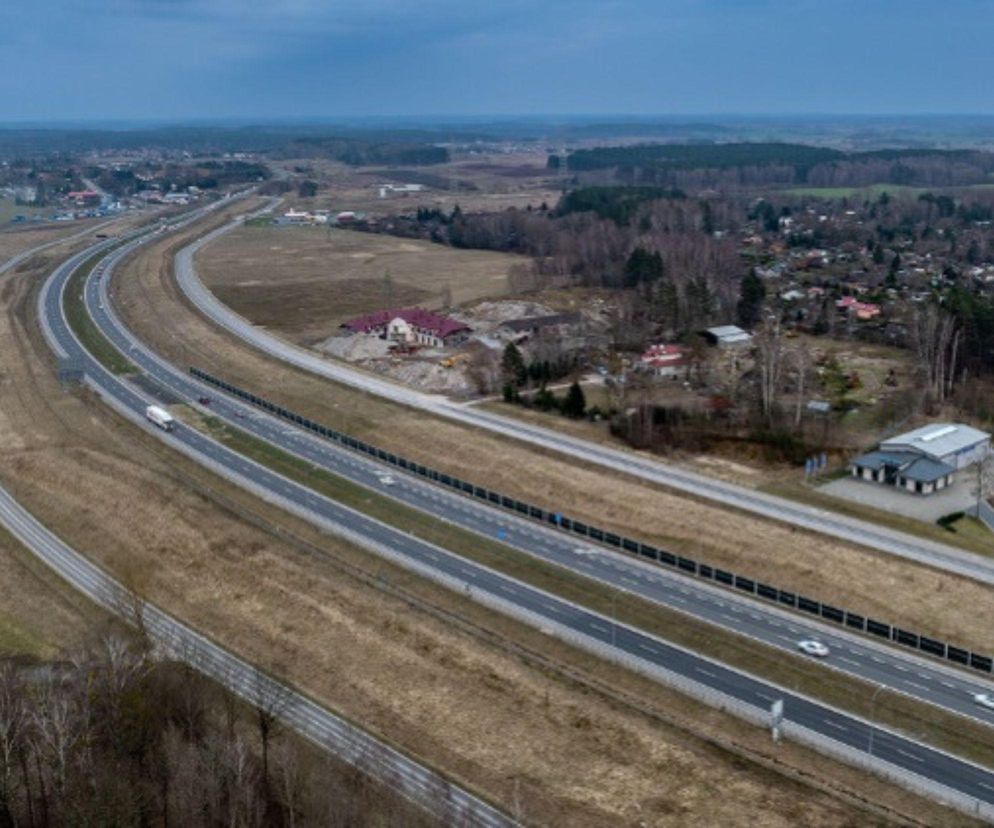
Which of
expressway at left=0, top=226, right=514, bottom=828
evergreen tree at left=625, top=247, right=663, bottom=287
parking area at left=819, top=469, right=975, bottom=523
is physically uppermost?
evergreen tree at left=625, top=247, right=663, bottom=287

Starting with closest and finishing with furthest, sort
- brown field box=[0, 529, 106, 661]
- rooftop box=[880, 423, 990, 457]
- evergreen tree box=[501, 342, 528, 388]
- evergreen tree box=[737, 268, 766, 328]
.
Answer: brown field box=[0, 529, 106, 661] → rooftop box=[880, 423, 990, 457] → evergreen tree box=[501, 342, 528, 388] → evergreen tree box=[737, 268, 766, 328]

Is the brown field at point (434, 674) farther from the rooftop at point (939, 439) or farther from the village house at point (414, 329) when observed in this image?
the village house at point (414, 329)

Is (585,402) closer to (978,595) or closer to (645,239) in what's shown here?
(978,595)

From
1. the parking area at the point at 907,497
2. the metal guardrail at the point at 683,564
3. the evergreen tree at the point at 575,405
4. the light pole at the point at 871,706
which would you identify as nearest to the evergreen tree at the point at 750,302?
the evergreen tree at the point at 575,405

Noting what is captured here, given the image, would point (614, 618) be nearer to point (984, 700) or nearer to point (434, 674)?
point (434, 674)

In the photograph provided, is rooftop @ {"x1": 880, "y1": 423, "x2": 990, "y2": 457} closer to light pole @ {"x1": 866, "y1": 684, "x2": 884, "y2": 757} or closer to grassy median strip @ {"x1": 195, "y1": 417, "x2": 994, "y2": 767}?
grassy median strip @ {"x1": 195, "y1": 417, "x2": 994, "y2": 767}

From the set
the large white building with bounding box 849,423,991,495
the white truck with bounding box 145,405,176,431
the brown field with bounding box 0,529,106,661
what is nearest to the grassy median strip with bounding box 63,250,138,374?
the white truck with bounding box 145,405,176,431
